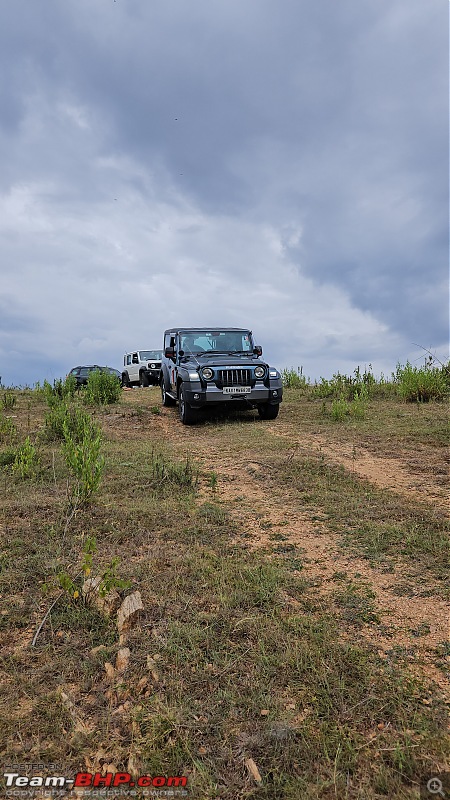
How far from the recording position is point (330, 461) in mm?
5992

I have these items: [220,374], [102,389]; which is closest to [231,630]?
[220,374]

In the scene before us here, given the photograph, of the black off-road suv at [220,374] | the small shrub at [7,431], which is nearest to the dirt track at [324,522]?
the black off-road suv at [220,374]

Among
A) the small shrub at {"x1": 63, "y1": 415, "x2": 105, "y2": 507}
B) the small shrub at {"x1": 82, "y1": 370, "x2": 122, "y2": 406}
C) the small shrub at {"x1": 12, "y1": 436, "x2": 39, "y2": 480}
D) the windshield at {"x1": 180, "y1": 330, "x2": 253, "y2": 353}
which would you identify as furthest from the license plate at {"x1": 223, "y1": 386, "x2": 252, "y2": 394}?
the small shrub at {"x1": 63, "y1": 415, "x2": 105, "y2": 507}

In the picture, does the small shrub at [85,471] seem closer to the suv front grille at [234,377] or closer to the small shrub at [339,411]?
the suv front grille at [234,377]

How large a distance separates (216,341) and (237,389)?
73.2 inches

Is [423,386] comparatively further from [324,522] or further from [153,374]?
[153,374]

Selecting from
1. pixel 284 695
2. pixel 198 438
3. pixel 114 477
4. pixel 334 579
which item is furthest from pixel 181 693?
pixel 198 438

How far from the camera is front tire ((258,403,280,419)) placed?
940cm

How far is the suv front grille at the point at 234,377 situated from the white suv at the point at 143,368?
11484mm

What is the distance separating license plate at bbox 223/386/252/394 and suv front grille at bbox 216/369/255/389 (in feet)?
0.27

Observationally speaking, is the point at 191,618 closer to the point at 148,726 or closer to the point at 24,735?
the point at 148,726

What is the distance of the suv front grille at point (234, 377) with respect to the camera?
29.5 feet

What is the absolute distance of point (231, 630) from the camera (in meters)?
2.46

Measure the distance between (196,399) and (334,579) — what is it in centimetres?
610
